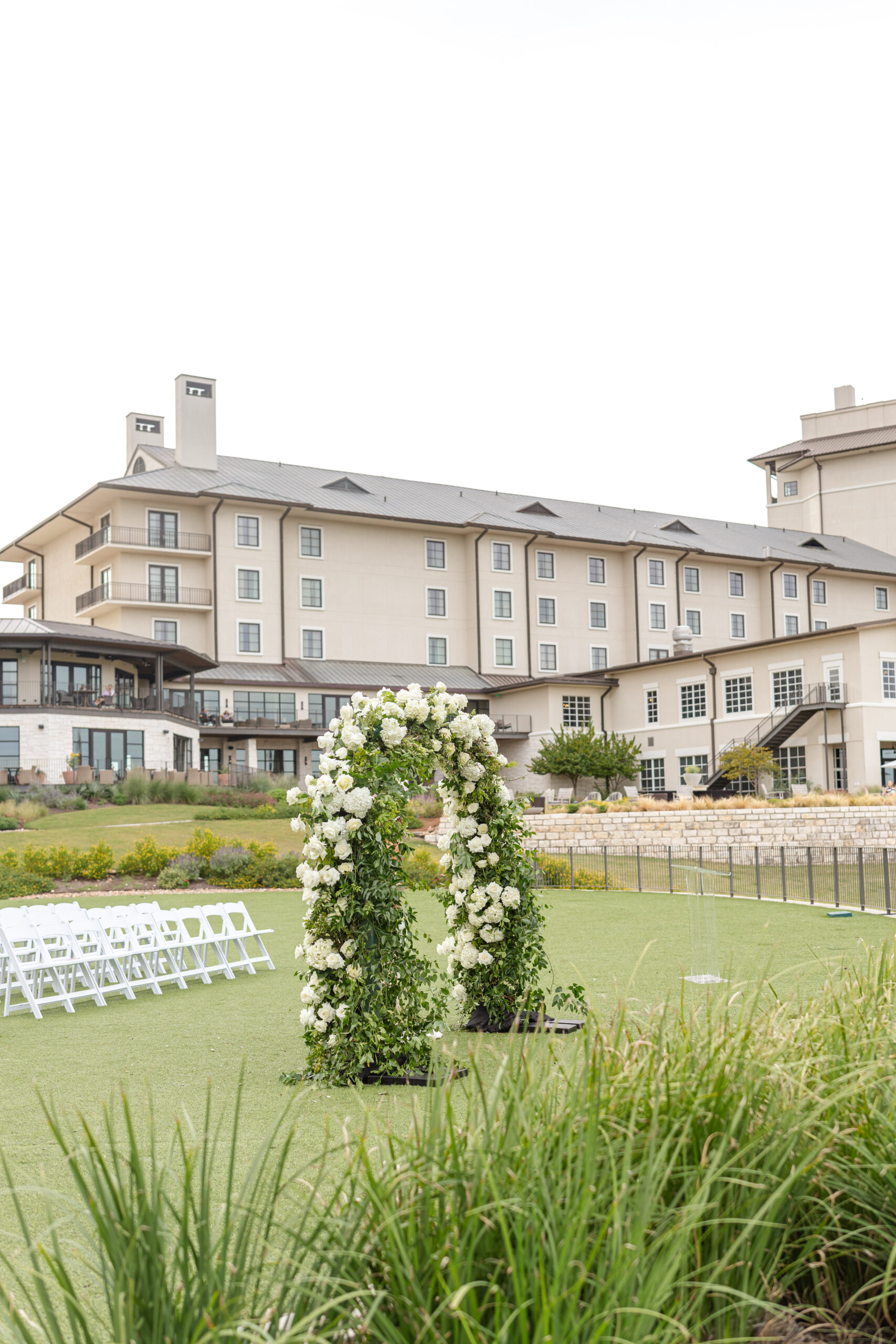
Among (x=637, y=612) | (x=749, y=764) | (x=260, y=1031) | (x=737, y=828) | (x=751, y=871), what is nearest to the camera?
(x=260, y=1031)

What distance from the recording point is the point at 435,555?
5631 cm

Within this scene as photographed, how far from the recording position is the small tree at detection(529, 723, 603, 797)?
44.5 m

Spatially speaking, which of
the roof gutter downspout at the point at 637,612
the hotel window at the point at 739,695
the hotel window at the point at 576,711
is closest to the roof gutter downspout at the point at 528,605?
the hotel window at the point at 576,711

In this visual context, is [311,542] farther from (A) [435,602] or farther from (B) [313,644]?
(A) [435,602]

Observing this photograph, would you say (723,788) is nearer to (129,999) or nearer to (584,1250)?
(129,999)

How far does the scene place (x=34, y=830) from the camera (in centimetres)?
2997

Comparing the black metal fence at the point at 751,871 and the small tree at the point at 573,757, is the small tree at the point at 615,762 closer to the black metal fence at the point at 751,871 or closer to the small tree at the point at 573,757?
the small tree at the point at 573,757

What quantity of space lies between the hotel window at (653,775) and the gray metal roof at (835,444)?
3172 cm

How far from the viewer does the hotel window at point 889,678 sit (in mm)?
40750

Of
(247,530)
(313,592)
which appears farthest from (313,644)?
(247,530)

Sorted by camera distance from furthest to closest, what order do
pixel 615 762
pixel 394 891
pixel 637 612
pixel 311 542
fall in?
1. pixel 637 612
2. pixel 311 542
3. pixel 615 762
4. pixel 394 891

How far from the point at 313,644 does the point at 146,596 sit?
7840mm

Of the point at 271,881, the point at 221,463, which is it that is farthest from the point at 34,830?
the point at 221,463

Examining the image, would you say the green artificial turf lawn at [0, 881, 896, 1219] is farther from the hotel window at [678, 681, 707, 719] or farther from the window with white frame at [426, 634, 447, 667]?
the window with white frame at [426, 634, 447, 667]
